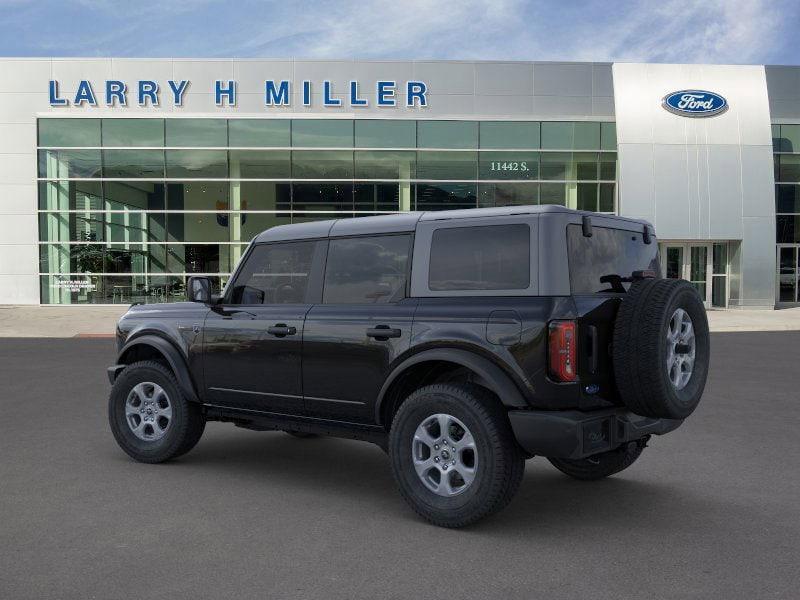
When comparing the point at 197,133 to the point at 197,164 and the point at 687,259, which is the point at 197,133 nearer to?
the point at 197,164

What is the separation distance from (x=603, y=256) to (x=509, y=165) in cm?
2408

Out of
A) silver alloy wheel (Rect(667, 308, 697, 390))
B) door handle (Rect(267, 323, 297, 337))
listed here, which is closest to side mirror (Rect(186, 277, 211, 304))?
door handle (Rect(267, 323, 297, 337))

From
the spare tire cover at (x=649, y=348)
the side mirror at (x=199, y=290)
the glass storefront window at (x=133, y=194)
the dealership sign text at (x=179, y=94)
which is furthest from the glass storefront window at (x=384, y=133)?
the spare tire cover at (x=649, y=348)

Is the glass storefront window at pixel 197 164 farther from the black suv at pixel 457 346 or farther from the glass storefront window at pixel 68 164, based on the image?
the black suv at pixel 457 346

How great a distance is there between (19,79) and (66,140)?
2647 millimetres

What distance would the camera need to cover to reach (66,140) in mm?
27656

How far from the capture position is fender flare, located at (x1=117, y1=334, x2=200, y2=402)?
238 inches

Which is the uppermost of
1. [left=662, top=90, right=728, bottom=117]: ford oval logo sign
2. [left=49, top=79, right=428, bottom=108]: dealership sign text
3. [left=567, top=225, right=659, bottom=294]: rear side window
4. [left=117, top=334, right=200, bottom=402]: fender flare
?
[left=49, top=79, right=428, bottom=108]: dealership sign text

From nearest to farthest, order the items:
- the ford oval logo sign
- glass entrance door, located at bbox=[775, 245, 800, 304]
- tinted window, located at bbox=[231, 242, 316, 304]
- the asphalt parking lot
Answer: the asphalt parking lot
tinted window, located at bbox=[231, 242, 316, 304]
the ford oval logo sign
glass entrance door, located at bbox=[775, 245, 800, 304]

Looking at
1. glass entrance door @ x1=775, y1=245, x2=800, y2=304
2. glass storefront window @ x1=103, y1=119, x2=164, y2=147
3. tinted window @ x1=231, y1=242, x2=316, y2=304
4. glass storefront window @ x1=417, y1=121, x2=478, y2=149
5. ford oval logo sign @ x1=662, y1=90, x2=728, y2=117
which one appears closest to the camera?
tinted window @ x1=231, y1=242, x2=316, y2=304

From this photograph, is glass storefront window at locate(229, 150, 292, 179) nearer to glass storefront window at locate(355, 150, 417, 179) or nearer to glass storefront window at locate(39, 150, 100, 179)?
glass storefront window at locate(355, 150, 417, 179)

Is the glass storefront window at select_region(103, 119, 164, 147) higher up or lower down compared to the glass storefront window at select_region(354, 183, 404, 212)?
higher up

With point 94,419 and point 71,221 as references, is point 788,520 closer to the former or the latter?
point 94,419

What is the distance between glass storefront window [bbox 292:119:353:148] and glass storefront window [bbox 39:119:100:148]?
711cm
